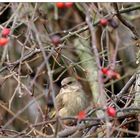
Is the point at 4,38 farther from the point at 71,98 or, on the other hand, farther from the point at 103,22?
the point at 71,98

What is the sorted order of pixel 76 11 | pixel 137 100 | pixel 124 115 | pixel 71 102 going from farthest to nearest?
pixel 76 11, pixel 71 102, pixel 137 100, pixel 124 115

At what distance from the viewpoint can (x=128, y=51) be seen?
20.6ft

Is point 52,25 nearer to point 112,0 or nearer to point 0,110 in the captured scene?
point 0,110

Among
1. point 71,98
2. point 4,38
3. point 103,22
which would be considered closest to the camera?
point 103,22

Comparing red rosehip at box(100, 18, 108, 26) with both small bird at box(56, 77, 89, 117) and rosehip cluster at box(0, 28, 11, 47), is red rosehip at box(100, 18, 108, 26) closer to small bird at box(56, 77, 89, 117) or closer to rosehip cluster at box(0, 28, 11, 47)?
rosehip cluster at box(0, 28, 11, 47)

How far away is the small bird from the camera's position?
18.3ft

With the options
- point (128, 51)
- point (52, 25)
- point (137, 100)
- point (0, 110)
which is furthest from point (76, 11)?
point (137, 100)

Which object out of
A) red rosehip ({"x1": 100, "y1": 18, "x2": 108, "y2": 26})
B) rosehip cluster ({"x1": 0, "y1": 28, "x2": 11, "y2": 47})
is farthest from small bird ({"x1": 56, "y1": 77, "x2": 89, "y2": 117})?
red rosehip ({"x1": 100, "y1": 18, "x2": 108, "y2": 26})

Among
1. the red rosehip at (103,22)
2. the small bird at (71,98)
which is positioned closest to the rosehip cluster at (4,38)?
the red rosehip at (103,22)

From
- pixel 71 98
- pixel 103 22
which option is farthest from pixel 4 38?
pixel 71 98

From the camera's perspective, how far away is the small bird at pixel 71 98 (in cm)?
558

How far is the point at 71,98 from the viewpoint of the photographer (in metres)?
5.74

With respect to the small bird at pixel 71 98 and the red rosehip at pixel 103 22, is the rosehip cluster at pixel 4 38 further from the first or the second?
the small bird at pixel 71 98

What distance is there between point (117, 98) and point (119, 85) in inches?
74.1
